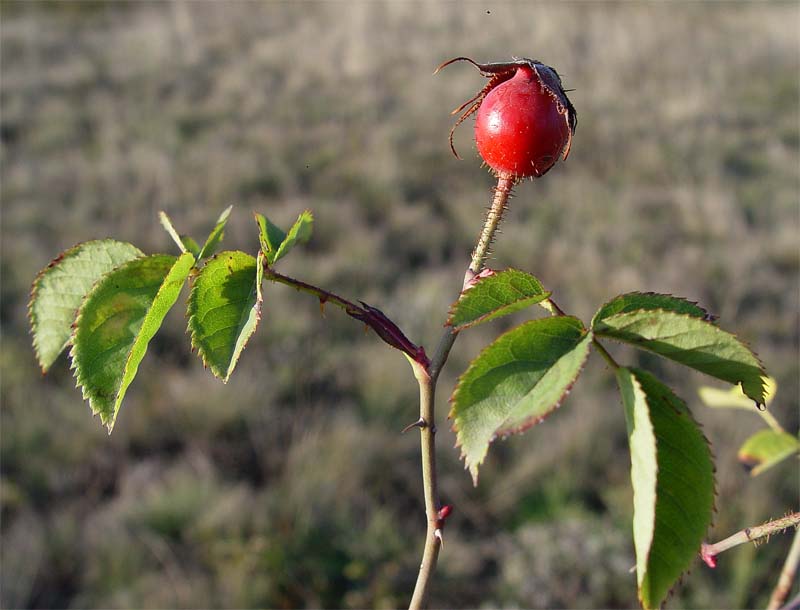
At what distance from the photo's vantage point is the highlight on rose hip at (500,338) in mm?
557

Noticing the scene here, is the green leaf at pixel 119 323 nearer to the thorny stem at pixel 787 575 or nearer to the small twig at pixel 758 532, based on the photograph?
the small twig at pixel 758 532

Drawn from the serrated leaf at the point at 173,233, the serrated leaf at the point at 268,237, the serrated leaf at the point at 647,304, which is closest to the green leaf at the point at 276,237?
the serrated leaf at the point at 268,237

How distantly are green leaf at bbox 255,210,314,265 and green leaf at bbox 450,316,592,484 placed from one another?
0.93 feet

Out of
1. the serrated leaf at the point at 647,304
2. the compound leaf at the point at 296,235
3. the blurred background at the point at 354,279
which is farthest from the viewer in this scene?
the blurred background at the point at 354,279

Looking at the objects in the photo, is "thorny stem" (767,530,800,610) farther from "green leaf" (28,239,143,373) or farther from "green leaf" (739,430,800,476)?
"green leaf" (28,239,143,373)

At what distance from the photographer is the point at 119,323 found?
77 cm

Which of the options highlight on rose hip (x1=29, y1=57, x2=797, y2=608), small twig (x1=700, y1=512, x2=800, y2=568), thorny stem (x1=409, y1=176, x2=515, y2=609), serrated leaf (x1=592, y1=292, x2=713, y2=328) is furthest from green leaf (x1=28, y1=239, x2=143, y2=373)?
small twig (x1=700, y1=512, x2=800, y2=568)

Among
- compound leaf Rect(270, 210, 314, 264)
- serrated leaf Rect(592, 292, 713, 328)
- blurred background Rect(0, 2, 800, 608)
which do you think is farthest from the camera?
blurred background Rect(0, 2, 800, 608)

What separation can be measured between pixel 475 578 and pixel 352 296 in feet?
7.74

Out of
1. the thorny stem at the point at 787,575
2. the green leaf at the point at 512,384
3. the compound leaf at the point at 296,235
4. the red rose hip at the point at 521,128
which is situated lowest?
the thorny stem at the point at 787,575

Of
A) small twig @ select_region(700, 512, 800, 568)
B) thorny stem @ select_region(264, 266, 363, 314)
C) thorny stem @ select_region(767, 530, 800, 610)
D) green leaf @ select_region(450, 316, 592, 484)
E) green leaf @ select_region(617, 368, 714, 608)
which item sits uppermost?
thorny stem @ select_region(264, 266, 363, 314)

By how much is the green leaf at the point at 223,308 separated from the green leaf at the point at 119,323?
3cm

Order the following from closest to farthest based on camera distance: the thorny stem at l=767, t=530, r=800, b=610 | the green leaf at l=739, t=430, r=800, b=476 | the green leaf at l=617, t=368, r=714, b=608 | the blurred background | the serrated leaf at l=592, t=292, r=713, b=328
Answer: the green leaf at l=617, t=368, r=714, b=608, the serrated leaf at l=592, t=292, r=713, b=328, the thorny stem at l=767, t=530, r=800, b=610, the green leaf at l=739, t=430, r=800, b=476, the blurred background

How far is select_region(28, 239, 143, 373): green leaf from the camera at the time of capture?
83 cm
